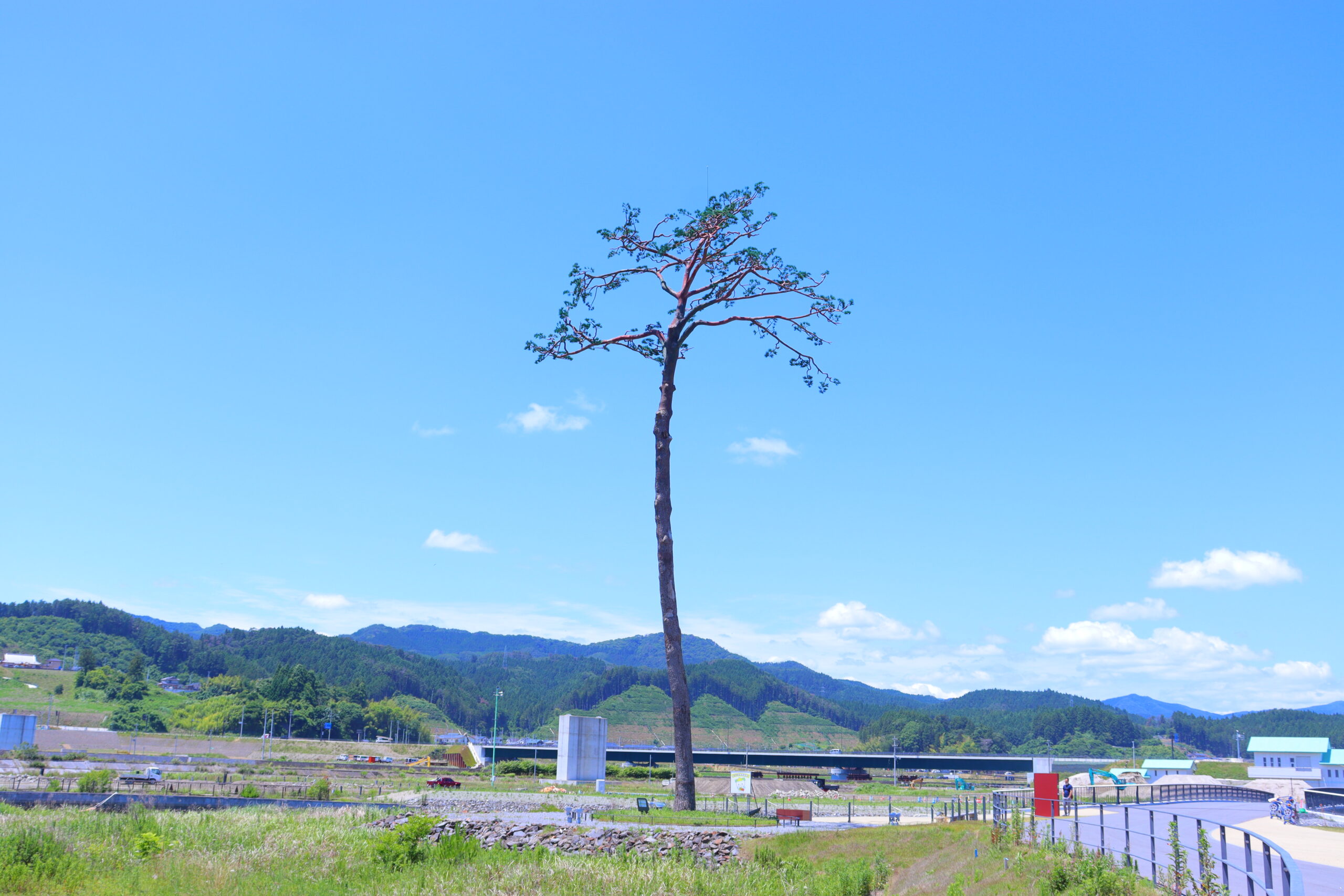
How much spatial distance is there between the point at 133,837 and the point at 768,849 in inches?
526

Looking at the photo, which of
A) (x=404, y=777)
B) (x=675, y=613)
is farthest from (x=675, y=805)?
(x=404, y=777)

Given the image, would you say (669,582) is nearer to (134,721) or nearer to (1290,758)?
(1290,758)

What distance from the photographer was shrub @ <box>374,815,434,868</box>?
17.5m

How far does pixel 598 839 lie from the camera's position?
19.1 metres

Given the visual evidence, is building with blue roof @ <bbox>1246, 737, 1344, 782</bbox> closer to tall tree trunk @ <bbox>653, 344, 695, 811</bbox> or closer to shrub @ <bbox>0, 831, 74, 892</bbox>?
tall tree trunk @ <bbox>653, 344, 695, 811</bbox>

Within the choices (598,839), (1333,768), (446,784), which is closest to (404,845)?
(598,839)

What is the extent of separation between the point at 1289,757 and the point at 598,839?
129 m

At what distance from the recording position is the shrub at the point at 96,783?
123 ft

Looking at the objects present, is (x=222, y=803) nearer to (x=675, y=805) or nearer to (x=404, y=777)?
Answer: (x=675, y=805)

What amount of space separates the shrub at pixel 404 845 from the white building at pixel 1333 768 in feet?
392

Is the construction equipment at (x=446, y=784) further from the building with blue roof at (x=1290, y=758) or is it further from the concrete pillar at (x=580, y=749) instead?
the building with blue roof at (x=1290, y=758)

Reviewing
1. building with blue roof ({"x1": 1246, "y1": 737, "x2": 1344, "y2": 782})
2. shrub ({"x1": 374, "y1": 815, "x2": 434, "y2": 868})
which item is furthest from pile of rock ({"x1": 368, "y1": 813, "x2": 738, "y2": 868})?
building with blue roof ({"x1": 1246, "y1": 737, "x2": 1344, "y2": 782})

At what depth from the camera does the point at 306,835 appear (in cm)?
1995

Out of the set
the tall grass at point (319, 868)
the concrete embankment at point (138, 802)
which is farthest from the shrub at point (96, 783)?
the tall grass at point (319, 868)
